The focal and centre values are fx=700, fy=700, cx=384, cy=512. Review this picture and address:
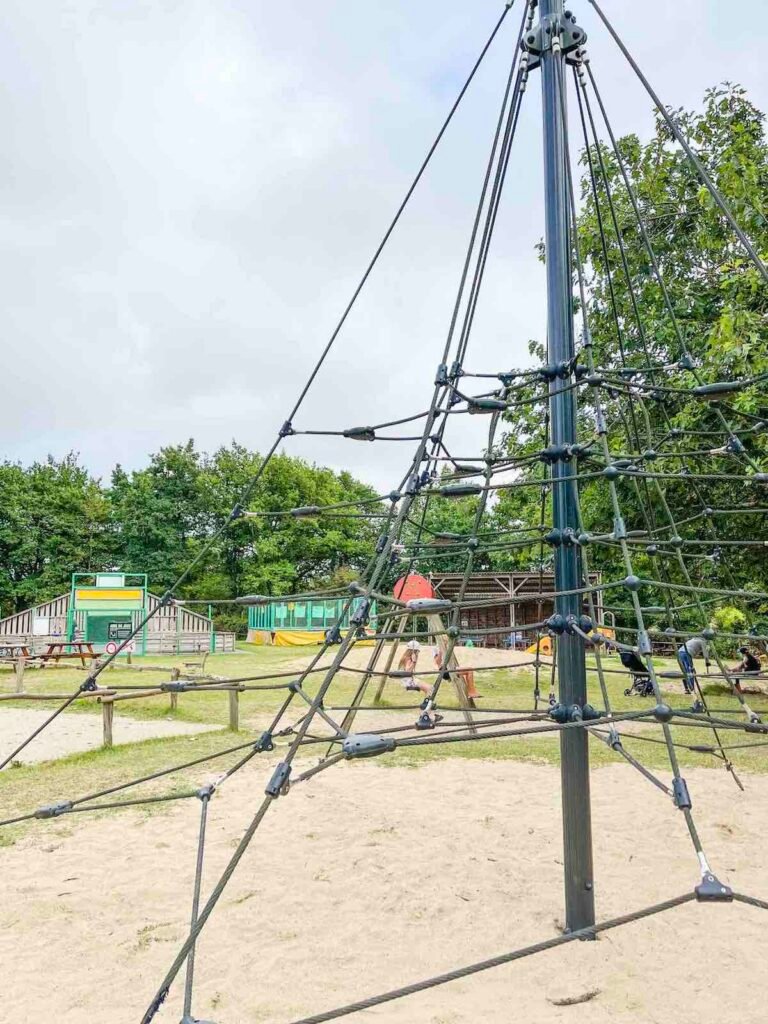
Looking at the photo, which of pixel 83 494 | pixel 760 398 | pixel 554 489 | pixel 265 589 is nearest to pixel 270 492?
pixel 265 589

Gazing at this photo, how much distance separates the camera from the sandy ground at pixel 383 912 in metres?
2.11

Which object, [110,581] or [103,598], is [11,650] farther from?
[110,581]

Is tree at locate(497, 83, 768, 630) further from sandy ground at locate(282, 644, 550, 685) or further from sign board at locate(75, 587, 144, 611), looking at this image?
sign board at locate(75, 587, 144, 611)

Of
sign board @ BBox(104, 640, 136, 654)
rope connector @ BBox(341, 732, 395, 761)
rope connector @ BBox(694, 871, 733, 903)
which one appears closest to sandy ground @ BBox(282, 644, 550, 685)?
sign board @ BBox(104, 640, 136, 654)

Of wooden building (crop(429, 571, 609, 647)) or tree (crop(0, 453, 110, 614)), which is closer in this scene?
wooden building (crop(429, 571, 609, 647))

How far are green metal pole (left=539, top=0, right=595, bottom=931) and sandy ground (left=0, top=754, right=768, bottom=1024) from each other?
0.33 metres

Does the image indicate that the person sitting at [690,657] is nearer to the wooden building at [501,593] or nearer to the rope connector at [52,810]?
the rope connector at [52,810]

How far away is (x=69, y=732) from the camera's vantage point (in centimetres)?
694

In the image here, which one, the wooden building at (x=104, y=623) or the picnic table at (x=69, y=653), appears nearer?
the picnic table at (x=69, y=653)

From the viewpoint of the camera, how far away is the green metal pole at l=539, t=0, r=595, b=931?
7.73ft

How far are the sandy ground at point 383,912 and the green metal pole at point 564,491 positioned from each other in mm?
327

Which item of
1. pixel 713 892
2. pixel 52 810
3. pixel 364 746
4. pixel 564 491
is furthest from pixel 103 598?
pixel 713 892

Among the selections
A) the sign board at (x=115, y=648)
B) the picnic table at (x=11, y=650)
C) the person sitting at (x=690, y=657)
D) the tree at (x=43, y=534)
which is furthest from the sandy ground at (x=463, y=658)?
the tree at (x=43, y=534)

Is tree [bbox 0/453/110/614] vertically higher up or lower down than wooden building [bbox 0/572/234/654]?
higher up
